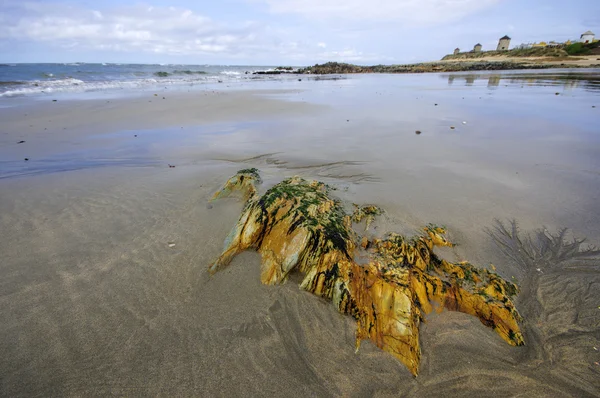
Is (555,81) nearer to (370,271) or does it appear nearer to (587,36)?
(370,271)

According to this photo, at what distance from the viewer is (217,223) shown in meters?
3.76

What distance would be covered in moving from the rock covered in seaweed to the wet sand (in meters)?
0.11

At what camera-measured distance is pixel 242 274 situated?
285 centimetres

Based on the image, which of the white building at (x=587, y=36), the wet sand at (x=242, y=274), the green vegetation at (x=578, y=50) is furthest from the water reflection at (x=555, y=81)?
the white building at (x=587, y=36)

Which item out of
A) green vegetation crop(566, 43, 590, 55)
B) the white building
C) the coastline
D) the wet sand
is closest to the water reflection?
the wet sand

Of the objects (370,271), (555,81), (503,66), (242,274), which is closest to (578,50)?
(503,66)

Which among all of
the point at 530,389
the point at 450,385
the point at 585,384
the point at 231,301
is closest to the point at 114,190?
the point at 231,301

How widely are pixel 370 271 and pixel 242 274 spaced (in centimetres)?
126

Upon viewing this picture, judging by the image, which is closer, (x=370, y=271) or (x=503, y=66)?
(x=370, y=271)

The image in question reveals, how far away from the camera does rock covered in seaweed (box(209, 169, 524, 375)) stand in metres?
2.24

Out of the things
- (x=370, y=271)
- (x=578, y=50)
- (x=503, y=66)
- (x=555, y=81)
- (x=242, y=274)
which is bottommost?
(x=242, y=274)

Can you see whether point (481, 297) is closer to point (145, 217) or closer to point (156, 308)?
point (156, 308)

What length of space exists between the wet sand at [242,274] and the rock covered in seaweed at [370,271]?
0.36ft

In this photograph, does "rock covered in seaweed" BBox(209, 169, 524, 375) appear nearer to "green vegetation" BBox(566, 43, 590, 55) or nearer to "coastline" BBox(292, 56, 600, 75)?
"coastline" BBox(292, 56, 600, 75)
